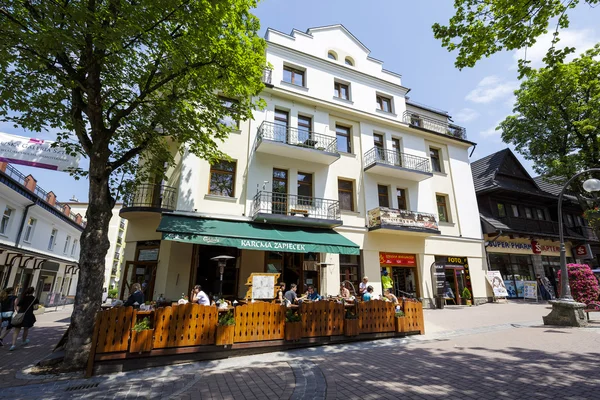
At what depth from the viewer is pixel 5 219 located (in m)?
17.9

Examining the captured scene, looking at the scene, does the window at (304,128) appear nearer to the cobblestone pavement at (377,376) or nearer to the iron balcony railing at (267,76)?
the iron balcony railing at (267,76)

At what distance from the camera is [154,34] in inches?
274

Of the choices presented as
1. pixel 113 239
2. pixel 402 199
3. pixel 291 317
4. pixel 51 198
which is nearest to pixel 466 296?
pixel 402 199

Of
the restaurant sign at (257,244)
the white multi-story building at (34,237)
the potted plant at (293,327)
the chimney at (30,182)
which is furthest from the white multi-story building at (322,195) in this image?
the chimney at (30,182)

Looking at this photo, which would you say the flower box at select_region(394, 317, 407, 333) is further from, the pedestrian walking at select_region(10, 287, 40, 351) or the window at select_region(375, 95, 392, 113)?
the window at select_region(375, 95, 392, 113)

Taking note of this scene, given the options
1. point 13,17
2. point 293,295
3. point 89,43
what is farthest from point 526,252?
point 13,17

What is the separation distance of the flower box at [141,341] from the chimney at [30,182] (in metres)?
19.7

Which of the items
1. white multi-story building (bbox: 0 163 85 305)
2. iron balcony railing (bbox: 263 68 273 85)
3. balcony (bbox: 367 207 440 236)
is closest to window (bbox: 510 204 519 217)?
balcony (bbox: 367 207 440 236)

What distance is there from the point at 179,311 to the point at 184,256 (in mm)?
5923

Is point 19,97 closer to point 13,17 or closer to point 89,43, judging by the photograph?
point 13,17

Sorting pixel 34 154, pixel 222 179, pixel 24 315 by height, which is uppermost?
pixel 222 179

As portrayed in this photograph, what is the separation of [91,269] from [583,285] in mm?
16350

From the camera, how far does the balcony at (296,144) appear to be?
14078mm

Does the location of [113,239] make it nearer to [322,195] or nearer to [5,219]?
[5,219]
